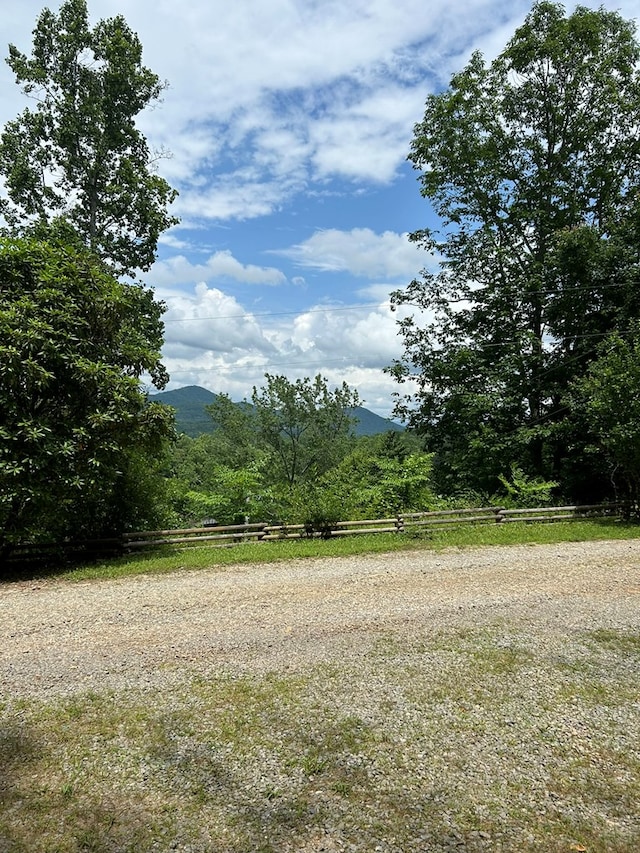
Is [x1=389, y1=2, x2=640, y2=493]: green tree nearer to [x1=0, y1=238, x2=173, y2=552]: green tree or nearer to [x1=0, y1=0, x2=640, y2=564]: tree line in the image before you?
[x1=0, y1=0, x2=640, y2=564]: tree line

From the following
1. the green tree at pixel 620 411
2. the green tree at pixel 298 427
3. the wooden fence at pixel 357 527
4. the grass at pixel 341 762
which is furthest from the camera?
the green tree at pixel 298 427

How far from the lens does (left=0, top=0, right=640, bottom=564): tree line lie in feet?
31.5

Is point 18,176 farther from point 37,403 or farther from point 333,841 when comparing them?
point 333,841

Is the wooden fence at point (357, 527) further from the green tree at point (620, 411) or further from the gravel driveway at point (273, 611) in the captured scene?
the gravel driveway at point (273, 611)

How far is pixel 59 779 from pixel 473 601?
5605mm

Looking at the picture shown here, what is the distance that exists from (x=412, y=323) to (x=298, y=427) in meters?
9.23

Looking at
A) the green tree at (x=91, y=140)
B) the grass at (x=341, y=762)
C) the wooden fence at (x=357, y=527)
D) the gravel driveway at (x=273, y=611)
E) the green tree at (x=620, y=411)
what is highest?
the green tree at (x=91, y=140)

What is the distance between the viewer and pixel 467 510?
46.7ft

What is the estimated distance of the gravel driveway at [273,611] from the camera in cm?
545

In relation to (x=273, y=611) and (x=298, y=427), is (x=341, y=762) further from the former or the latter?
(x=298, y=427)

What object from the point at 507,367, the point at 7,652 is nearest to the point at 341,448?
the point at 507,367

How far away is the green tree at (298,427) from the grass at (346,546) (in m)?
16.1

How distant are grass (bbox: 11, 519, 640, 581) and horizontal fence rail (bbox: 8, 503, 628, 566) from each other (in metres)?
Answer: 0.25

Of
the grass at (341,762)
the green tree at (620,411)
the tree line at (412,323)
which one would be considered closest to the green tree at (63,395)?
the tree line at (412,323)
